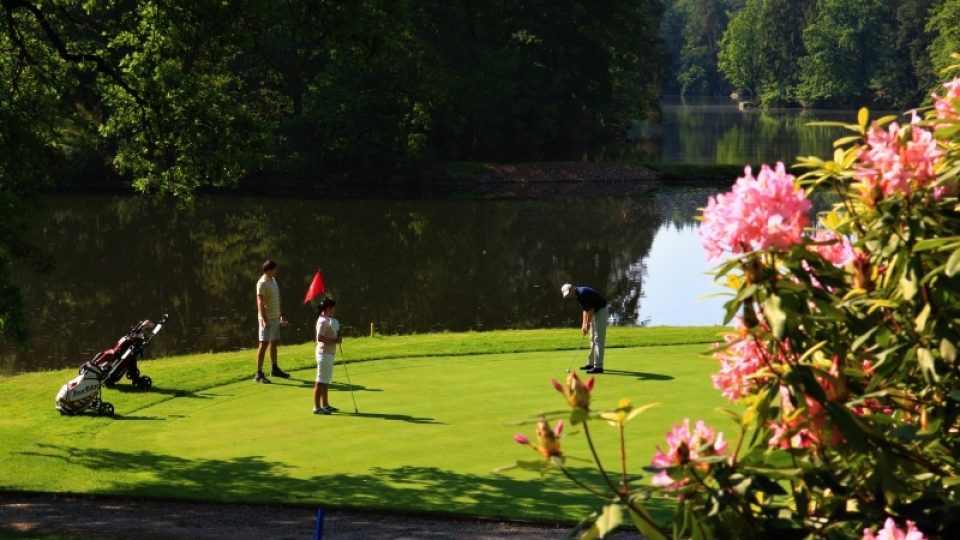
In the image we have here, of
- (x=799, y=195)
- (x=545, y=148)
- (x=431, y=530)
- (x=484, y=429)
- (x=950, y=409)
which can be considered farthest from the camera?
(x=545, y=148)

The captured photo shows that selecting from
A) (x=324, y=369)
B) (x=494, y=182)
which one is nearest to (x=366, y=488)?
(x=324, y=369)

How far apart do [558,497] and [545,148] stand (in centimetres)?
6864

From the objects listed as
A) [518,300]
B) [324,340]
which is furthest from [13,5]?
[518,300]

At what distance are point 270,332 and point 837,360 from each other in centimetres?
1678

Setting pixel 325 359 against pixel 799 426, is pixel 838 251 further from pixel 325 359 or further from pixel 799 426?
pixel 325 359

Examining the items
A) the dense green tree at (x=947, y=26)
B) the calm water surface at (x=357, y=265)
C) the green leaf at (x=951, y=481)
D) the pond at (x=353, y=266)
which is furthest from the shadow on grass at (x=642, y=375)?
the dense green tree at (x=947, y=26)

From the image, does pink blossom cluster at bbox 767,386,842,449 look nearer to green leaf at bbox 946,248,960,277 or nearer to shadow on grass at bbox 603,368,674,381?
green leaf at bbox 946,248,960,277

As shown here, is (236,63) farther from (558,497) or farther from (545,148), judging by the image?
(558,497)

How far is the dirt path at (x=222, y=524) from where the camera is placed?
12.3 meters

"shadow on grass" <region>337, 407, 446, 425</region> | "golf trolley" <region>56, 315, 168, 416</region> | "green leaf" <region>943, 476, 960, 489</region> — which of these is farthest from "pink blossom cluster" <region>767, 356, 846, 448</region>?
"golf trolley" <region>56, 315, 168, 416</region>

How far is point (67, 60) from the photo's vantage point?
719 inches

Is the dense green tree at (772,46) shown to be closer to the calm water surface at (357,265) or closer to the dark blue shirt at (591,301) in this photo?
the calm water surface at (357,265)

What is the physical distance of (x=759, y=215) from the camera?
166 inches

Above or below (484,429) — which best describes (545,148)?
above
